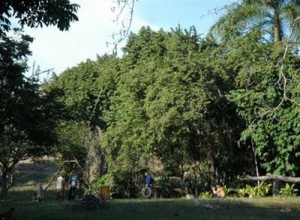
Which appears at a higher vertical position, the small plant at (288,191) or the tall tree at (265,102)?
the tall tree at (265,102)

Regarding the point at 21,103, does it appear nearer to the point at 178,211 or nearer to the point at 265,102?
the point at 178,211

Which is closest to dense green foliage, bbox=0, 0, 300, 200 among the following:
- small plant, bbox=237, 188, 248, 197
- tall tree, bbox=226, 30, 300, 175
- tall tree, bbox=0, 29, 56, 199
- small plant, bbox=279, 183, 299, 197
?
tall tree, bbox=226, 30, 300, 175

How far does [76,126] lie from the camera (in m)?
34.3

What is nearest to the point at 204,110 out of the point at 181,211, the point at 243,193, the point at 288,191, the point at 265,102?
the point at 265,102

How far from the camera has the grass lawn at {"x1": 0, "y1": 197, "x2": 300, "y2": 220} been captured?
17734mm

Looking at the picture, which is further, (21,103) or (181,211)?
(181,211)

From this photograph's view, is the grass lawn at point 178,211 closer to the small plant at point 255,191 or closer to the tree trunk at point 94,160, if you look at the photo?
the small plant at point 255,191

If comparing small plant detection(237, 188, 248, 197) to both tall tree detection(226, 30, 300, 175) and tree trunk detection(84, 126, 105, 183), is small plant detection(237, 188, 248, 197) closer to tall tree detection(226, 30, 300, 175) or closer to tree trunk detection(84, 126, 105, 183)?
tall tree detection(226, 30, 300, 175)

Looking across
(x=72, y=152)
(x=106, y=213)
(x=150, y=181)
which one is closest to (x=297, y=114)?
(x=150, y=181)

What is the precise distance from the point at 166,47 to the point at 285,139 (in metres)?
8.71

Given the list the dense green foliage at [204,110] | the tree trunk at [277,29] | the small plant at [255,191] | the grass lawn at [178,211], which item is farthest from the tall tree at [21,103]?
the tree trunk at [277,29]

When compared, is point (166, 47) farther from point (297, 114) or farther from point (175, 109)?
point (297, 114)

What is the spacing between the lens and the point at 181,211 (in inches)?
756

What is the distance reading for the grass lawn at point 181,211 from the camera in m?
17.7
